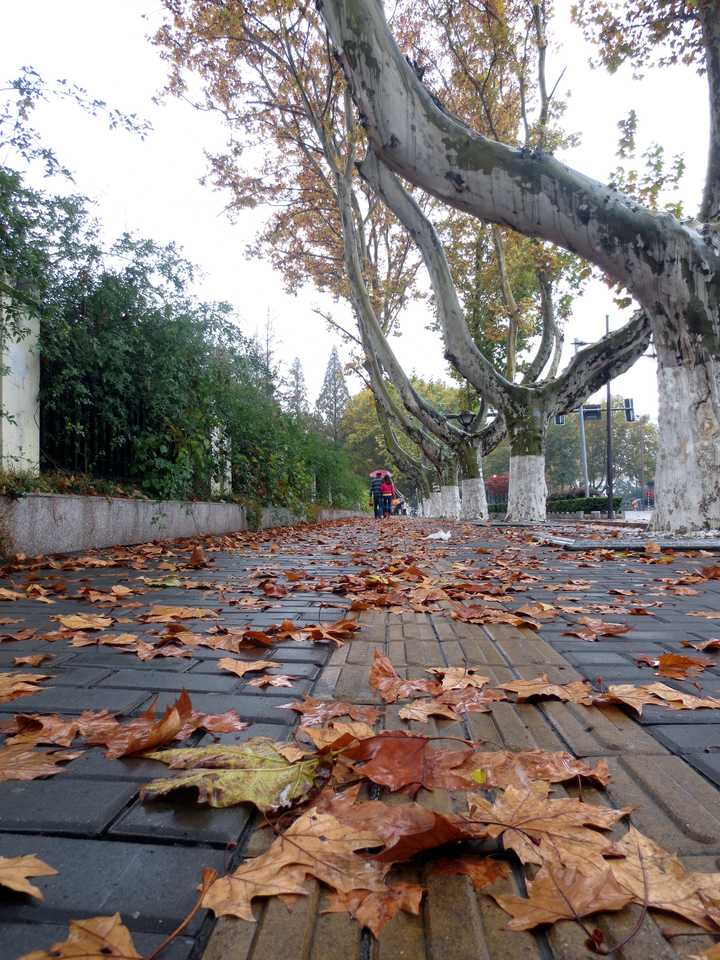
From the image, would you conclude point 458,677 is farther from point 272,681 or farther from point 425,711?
point 272,681

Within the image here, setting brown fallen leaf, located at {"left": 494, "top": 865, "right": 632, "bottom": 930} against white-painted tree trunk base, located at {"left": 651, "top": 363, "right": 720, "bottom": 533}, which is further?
white-painted tree trunk base, located at {"left": 651, "top": 363, "right": 720, "bottom": 533}

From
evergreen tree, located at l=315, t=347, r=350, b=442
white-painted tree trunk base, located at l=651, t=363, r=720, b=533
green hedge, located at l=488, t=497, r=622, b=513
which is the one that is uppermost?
evergreen tree, located at l=315, t=347, r=350, b=442

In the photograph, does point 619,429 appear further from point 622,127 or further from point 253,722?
point 253,722

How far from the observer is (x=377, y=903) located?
0.92 meters

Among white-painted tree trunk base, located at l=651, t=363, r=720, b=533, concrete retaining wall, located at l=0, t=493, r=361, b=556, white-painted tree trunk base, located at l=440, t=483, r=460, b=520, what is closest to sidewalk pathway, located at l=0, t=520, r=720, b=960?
concrete retaining wall, located at l=0, t=493, r=361, b=556

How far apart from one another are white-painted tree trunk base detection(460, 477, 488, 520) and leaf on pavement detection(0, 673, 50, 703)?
14382 millimetres

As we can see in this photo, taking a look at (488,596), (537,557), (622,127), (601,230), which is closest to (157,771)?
(488,596)

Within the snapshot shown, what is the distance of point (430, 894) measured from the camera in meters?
0.95

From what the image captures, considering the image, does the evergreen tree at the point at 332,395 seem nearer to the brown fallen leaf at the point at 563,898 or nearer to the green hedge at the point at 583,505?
the green hedge at the point at 583,505

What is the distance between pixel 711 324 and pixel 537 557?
3.43 m

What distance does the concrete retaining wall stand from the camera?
4.77 m

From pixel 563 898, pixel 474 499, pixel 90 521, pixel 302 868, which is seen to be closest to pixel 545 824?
pixel 563 898

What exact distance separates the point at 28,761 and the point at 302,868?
2.58ft

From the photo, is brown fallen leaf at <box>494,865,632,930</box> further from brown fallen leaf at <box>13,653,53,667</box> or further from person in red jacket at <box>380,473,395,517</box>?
person in red jacket at <box>380,473,395,517</box>
